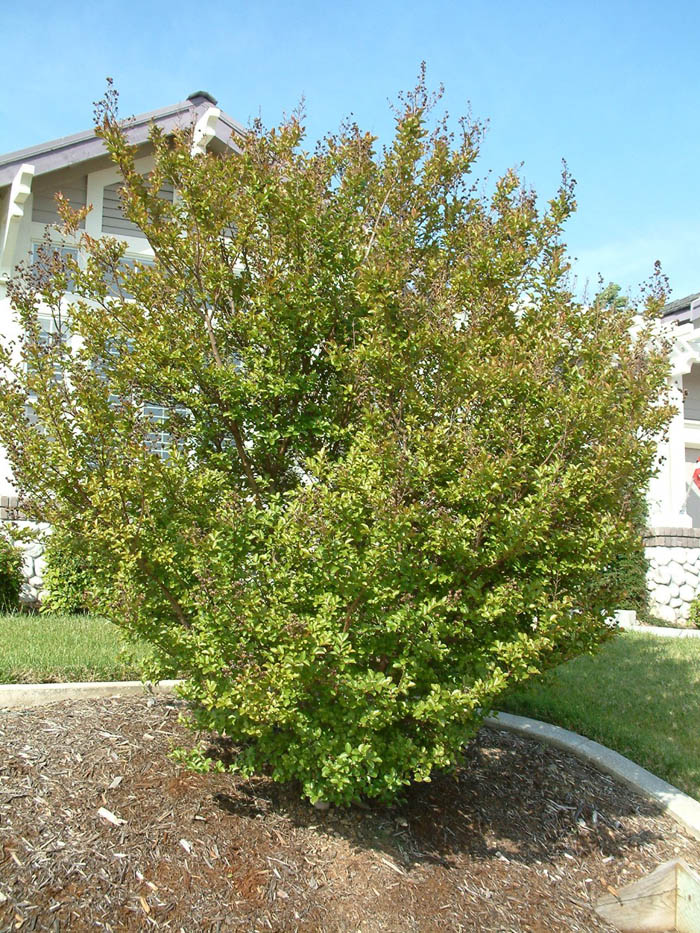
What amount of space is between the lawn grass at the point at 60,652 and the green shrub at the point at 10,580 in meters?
0.88

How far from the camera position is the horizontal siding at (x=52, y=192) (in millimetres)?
9586

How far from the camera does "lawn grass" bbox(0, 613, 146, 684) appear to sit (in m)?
5.32

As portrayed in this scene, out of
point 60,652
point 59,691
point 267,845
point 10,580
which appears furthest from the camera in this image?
point 10,580

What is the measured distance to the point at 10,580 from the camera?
8.25 meters

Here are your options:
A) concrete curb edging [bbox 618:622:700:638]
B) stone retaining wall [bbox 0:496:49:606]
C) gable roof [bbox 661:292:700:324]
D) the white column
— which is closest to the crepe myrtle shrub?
stone retaining wall [bbox 0:496:49:606]

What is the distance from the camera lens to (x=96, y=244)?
4.08m

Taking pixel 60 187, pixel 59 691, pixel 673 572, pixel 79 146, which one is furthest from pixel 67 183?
pixel 673 572

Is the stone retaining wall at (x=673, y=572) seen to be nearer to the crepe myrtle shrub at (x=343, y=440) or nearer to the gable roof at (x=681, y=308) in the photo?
the gable roof at (x=681, y=308)

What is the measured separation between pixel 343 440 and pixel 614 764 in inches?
119

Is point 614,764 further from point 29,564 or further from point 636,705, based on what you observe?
point 29,564

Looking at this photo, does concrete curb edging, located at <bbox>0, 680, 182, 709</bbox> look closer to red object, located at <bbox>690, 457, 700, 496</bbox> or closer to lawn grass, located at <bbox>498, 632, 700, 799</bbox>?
lawn grass, located at <bbox>498, 632, 700, 799</bbox>

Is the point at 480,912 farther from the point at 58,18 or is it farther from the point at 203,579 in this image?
the point at 58,18

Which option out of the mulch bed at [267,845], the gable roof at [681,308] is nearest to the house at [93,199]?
the mulch bed at [267,845]

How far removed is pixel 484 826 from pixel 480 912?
731 millimetres
